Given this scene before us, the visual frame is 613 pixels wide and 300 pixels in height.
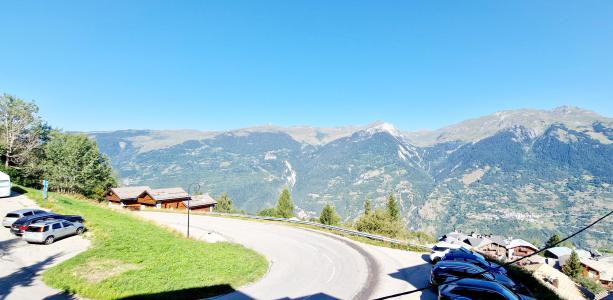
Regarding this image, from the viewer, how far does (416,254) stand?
109 ft

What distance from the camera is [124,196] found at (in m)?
76.6

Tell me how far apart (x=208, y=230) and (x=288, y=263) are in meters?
20.5

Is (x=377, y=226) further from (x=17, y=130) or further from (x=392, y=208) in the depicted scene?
(x=17, y=130)

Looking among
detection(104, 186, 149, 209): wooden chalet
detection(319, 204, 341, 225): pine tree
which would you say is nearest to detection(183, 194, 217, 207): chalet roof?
detection(104, 186, 149, 209): wooden chalet

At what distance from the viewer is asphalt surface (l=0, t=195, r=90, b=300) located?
18078 mm

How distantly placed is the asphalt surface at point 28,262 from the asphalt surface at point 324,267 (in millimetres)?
10394

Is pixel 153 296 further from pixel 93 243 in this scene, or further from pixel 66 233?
pixel 66 233

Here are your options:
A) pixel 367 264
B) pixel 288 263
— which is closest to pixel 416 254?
pixel 367 264

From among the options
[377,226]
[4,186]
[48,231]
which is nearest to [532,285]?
[377,226]

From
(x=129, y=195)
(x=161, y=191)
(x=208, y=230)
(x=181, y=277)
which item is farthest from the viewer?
(x=161, y=191)

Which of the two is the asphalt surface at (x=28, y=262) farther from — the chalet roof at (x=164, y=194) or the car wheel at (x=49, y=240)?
the chalet roof at (x=164, y=194)

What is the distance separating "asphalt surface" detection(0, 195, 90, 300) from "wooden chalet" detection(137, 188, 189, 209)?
47087 mm

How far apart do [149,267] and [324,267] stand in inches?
515

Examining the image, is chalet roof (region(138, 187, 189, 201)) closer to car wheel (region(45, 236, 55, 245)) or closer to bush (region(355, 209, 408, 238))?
bush (region(355, 209, 408, 238))
